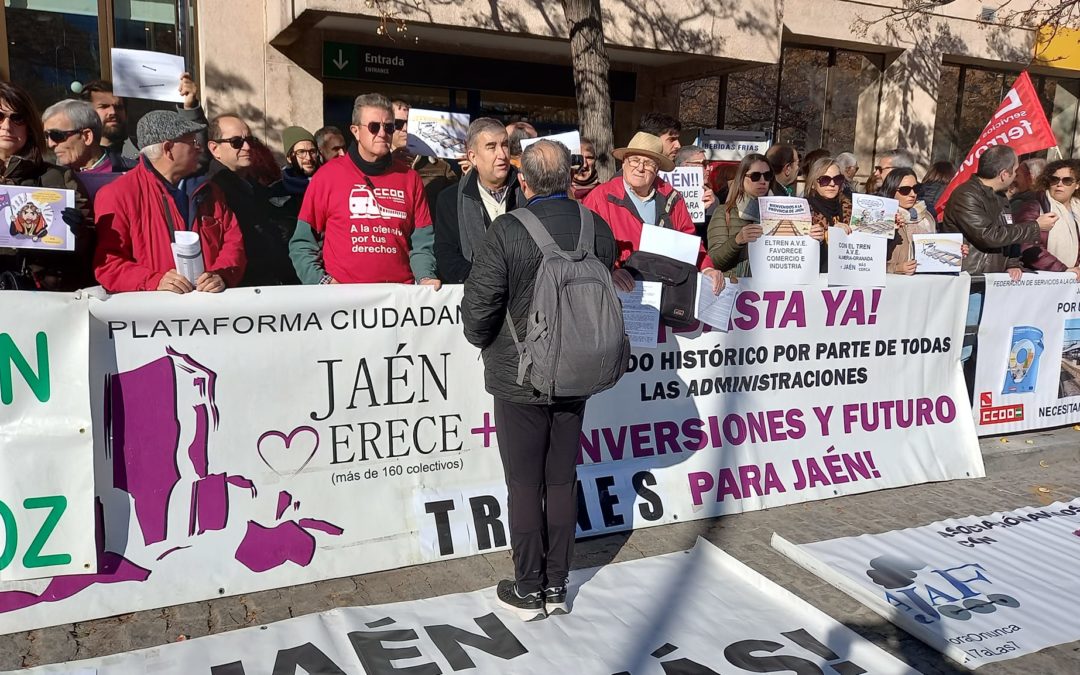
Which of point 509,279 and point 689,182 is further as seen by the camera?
point 689,182

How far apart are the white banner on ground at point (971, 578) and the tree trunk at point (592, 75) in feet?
12.9

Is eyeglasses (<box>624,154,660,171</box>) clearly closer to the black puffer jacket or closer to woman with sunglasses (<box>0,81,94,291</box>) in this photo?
the black puffer jacket

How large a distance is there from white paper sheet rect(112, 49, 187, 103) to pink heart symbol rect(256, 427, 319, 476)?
7.89ft

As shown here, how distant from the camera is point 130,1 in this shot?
10.3 m

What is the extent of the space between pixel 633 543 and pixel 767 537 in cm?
82

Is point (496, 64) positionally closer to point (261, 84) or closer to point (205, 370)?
point (261, 84)

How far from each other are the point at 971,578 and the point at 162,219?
4.51 metres

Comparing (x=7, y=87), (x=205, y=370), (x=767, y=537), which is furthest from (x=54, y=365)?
(x=767, y=537)

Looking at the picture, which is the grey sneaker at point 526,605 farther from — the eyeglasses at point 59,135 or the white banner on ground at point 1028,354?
the white banner on ground at point 1028,354

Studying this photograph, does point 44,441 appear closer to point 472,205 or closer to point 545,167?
point 472,205

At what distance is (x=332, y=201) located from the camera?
14.7ft

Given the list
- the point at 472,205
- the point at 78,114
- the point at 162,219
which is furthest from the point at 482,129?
the point at 78,114

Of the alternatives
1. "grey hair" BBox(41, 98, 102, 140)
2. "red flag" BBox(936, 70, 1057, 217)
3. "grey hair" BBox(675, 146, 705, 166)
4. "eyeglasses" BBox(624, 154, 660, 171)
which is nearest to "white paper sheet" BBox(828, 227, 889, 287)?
"eyeglasses" BBox(624, 154, 660, 171)

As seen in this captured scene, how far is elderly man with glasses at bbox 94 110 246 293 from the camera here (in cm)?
389
